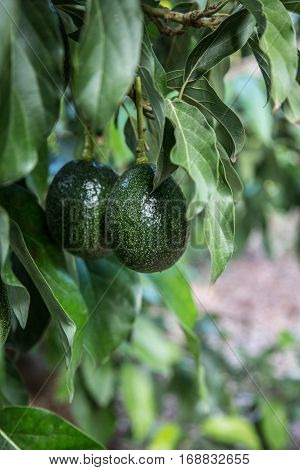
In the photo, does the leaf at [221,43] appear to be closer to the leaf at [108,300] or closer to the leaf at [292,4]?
the leaf at [292,4]

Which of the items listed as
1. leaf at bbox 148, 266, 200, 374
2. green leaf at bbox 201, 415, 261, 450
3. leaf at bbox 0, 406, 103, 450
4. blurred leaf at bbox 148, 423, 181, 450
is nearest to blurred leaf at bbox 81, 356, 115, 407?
blurred leaf at bbox 148, 423, 181, 450

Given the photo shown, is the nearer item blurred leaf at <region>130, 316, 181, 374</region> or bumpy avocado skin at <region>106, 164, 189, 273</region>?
bumpy avocado skin at <region>106, 164, 189, 273</region>

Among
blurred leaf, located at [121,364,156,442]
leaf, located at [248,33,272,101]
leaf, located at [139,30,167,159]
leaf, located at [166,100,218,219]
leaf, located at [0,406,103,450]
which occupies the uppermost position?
leaf, located at [139,30,167,159]

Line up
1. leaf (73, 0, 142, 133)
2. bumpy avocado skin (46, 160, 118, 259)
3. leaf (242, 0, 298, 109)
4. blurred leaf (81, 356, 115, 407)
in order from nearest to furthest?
leaf (73, 0, 142, 133) → leaf (242, 0, 298, 109) → bumpy avocado skin (46, 160, 118, 259) → blurred leaf (81, 356, 115, 407)

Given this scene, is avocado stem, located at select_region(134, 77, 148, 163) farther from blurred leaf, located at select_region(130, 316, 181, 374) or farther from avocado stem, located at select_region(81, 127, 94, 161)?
blurred leaf, located at select_region(130, 316, 181, 374)

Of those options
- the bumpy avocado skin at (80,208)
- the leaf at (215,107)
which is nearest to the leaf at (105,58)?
the leaf at (215,107)

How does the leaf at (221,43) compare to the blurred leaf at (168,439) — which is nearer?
the leaf at (221,43)

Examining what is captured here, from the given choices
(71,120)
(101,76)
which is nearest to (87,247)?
(101,76)
